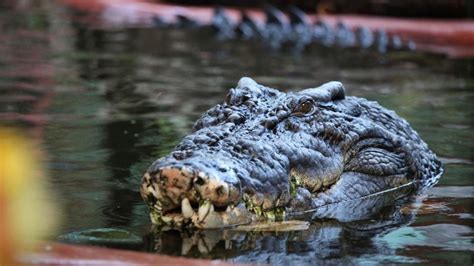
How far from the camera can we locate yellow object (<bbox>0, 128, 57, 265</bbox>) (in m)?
1.54

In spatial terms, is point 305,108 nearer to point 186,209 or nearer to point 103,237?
point 186,209

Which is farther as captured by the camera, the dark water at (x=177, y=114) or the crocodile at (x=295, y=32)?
the crocodile at (x=295, y=32)

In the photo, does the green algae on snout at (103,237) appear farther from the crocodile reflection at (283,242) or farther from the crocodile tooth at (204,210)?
the crocodile tooth at (204,210)

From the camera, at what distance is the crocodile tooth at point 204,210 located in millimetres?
3703

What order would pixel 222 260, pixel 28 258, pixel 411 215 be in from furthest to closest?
pixel 411 215 < pixel 222 260 < pixel 28 258

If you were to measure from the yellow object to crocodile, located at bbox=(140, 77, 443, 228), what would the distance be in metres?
0.50

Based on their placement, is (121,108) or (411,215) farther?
(121,108)

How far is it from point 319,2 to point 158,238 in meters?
15.7

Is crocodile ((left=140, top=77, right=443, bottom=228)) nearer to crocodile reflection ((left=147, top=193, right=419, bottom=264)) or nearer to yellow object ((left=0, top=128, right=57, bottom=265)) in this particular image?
crocodile reflection ((left=147, top=193, right=419, bottom=264))

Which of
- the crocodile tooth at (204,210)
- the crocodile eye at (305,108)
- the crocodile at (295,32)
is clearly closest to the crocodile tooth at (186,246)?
the crocodile tooth at (204,210)

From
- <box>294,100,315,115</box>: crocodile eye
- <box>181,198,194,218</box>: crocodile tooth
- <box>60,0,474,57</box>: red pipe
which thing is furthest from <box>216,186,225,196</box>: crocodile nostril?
<box>60,0,474,57</box>: red pipe

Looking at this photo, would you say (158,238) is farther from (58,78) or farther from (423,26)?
(423,26)

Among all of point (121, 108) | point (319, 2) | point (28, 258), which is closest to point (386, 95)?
point (121, 108)

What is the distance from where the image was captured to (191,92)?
893 centimetres
